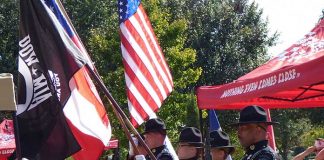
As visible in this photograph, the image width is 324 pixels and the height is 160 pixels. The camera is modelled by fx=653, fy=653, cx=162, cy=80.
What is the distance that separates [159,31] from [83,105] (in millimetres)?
17899

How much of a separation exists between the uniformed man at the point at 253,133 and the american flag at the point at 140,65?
2.70 meters

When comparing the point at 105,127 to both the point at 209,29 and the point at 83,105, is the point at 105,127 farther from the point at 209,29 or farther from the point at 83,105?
the point at 209,29

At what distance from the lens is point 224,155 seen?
6926mm

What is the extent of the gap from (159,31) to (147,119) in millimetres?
15448

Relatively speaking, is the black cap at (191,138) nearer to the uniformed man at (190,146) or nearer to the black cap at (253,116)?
the uniformed man at (190,146)

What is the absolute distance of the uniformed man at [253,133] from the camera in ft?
17.4

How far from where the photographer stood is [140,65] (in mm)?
8383

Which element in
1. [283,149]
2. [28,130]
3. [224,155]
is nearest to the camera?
[28,130]

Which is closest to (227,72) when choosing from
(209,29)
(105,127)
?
(209,29)

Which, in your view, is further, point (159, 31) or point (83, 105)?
point (159, 31)

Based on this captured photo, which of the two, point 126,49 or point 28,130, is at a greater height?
point 126,49

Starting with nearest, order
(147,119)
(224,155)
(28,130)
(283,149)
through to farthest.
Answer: (28,130) < (224,155) < (147,119) < (283,149)

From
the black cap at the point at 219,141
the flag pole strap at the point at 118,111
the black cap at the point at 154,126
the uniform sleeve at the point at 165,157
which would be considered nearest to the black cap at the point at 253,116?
the flag pole strap at the point at 118,111

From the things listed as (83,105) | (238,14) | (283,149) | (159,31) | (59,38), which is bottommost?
(283,149)
